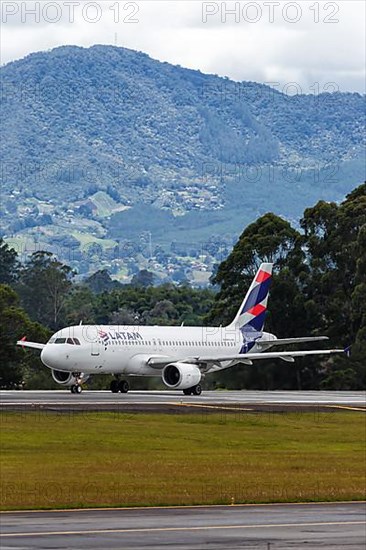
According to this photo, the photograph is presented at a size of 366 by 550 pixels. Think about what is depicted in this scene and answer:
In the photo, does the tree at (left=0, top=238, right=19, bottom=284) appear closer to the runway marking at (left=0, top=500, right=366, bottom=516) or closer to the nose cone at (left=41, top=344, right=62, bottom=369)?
the nose cone at (left=41, top=344, right=62, bottom=369)

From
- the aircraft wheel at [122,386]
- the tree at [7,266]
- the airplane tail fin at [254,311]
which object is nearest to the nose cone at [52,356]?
the aircraft wheel at [122,386]

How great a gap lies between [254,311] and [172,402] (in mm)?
21341

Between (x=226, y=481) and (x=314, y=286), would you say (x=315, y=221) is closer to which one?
(x=314, y=286)

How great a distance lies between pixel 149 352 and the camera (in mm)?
75125

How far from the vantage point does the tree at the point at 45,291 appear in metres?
170

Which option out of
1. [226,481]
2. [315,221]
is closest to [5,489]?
[226,481]

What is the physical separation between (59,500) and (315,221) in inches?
3344

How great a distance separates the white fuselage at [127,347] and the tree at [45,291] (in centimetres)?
8680

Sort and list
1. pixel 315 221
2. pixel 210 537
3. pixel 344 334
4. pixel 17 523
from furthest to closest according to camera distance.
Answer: pixel 315 221 < pixel 344 334 < pixel 17 523 < pixel 210 537

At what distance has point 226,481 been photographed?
35594 millimetres

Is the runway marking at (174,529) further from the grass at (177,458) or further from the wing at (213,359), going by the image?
the wing at (213,359)

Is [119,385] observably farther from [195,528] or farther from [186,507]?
[195,528]

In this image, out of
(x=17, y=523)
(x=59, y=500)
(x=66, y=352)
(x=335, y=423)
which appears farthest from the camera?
(x=66, y=352)

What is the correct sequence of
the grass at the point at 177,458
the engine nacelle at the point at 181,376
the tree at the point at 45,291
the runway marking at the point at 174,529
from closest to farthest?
the runway marking at the point at 174,529 < the grass at the point at 177,458 < the engine nacelle at the point at 181,376 < the tree at the point at 45,291
